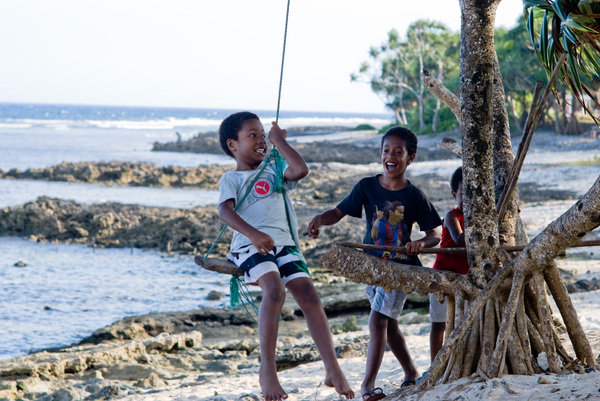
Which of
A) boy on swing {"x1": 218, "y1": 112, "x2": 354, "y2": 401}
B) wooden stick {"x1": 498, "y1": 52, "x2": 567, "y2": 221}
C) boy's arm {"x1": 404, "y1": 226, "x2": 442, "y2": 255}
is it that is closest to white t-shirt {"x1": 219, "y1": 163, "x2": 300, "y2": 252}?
boy on swing {"x1": 218, "y1": 112, "x2": 354, "y2": 401}

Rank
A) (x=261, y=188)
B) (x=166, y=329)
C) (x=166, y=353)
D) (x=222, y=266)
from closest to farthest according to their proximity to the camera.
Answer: (x=222, y=266) < (x=261, y=188) < (x=166, y=353) < (x=166, y=329)

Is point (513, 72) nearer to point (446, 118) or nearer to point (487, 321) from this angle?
point (446, 118)

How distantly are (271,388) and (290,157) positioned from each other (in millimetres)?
1410

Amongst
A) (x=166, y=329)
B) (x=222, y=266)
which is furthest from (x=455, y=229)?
(x=166, y=329)

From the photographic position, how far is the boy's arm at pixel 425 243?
3990 mm

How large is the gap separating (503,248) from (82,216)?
14317 millimetres

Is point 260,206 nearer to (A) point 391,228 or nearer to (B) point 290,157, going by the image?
(B) point 290,157

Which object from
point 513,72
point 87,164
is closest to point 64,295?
point 87,164

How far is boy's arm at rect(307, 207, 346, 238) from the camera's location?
14.3ft

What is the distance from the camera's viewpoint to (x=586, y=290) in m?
8.90

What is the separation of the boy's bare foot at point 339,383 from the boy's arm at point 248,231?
32.4 inches

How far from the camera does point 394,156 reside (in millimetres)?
4352

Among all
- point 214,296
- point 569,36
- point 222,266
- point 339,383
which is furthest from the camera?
point 214,296

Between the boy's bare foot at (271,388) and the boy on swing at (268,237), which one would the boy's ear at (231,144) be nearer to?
the boy on swing at (268,237)
